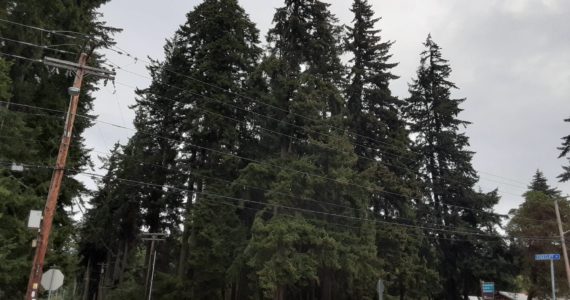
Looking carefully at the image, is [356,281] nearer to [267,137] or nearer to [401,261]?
[401,261]

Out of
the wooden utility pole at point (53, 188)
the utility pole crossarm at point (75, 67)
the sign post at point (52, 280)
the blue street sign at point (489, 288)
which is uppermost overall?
the utility pole crossarm at point (75, 67)

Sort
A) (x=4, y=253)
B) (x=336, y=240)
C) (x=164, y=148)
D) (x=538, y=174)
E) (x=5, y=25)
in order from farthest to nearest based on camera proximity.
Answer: (x=538, y=174) < (x=164, y=148) < (x=336, y=240) < (x=5, y=25) < (x=4, y=253)

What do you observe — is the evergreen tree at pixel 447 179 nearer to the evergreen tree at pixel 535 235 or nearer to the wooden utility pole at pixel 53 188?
the evergreen tree at pixel 535 235

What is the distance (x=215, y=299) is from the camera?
87.6 feet

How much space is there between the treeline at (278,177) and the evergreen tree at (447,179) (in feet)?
0.39

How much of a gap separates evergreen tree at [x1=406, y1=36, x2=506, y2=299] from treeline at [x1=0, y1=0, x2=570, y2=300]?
0.12m

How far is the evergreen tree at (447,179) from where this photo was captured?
34812 mm

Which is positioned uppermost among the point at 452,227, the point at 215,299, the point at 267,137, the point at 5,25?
the point at 5,25

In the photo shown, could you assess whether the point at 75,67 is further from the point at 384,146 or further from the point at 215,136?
the point at 384,146

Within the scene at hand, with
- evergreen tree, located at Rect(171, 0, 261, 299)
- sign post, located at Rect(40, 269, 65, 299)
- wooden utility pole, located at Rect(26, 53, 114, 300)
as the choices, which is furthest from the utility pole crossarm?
evergreen tree, located at Rect(171, 0, 261, 299)

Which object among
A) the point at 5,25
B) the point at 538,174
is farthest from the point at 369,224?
the point at 538,174

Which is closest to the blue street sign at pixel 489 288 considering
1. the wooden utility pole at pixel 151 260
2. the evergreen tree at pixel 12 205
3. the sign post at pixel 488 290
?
the sign post at pixel 488 290

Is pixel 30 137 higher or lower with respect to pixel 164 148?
lower

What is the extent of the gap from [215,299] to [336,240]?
29.2 ft
